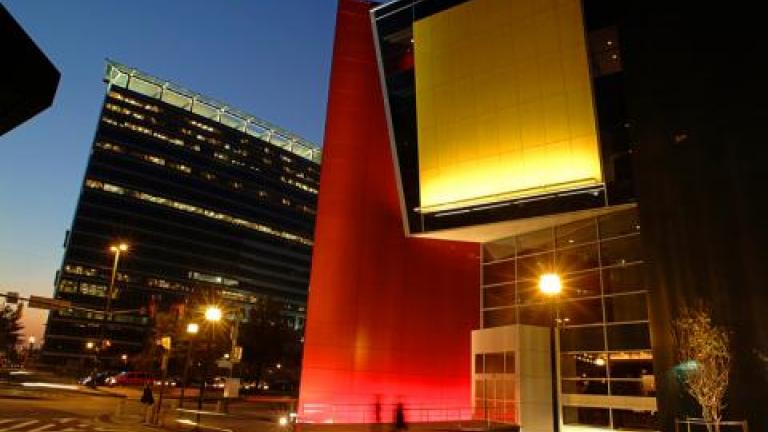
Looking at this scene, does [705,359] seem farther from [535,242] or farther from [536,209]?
[535,242]

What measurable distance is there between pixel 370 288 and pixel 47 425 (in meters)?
16.1

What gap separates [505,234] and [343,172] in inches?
394

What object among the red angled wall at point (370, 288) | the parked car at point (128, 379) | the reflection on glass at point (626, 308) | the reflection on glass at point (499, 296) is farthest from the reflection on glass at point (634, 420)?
the parked car at point (128, 379)

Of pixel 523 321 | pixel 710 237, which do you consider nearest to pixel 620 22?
pixel 710 237

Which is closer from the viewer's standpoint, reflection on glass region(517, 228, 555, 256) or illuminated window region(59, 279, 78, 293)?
reflection on glass region(517, 228, 555, 256)

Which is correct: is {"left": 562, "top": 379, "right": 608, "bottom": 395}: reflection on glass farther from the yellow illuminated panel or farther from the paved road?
the paved road

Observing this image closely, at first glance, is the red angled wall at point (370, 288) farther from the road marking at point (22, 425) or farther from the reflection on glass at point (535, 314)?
the road marking at point (22, 425)

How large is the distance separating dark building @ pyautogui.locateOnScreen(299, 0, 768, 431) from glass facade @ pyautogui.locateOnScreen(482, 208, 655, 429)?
9 centimetres

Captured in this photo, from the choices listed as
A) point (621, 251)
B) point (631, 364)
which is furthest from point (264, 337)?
point (631, 364)

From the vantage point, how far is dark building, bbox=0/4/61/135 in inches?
94.3

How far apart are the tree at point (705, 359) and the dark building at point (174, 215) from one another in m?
107

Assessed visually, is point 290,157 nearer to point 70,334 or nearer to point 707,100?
point 70,334

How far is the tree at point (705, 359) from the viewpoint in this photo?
2005cm

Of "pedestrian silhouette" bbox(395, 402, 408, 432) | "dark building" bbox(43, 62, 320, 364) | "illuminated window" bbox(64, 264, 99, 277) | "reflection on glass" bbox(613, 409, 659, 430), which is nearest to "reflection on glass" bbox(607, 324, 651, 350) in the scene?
"reflection on glass" bbox(613, 409, 659, 430)
